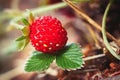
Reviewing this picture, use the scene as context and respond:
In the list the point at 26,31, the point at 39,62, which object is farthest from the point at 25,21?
the point at 39,62

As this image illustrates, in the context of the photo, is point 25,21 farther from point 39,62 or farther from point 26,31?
point 39,62

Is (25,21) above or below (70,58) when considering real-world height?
above

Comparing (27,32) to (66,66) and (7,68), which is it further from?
(7,68)

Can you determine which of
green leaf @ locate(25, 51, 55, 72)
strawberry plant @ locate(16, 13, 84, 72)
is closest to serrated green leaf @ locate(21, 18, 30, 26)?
strawberry plant @ locate(16, 13, 84, 72)

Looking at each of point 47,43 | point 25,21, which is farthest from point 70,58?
point 25,21

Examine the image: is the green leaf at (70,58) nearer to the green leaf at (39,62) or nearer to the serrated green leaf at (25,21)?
the green leaf at (39,62)

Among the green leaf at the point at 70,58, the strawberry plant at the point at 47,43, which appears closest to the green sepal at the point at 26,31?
the strawberry plant at the point at 47,43
